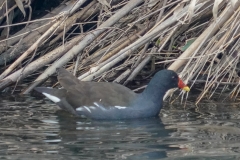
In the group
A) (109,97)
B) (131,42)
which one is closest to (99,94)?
(109,97)

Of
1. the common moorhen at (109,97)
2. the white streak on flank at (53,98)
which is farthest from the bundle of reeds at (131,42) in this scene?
the white streak on flank at (53,98)

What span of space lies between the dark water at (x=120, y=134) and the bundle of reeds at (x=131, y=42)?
34 centimetres

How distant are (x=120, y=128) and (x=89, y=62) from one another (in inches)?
63.3

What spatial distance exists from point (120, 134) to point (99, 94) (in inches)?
41.1

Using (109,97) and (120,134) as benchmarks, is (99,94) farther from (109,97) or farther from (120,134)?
(120,134)

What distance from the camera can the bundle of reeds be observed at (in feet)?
20.0

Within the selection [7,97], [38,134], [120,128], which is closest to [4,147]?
[38,134]

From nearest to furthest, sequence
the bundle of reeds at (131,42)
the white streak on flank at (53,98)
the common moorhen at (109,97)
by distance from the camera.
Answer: the bundle of reeds at (131,42) → the common moorhen at (109,97) → the white streak on flank at (53,98)

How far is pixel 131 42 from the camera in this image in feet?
23.0

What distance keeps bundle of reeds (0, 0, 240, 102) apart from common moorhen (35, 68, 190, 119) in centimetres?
14

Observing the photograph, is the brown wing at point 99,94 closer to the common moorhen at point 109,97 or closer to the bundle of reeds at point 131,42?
the common moorhen at point 109,97

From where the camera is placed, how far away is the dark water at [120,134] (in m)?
4.67

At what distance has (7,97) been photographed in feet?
22.7

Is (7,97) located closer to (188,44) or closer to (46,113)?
(46,113)
